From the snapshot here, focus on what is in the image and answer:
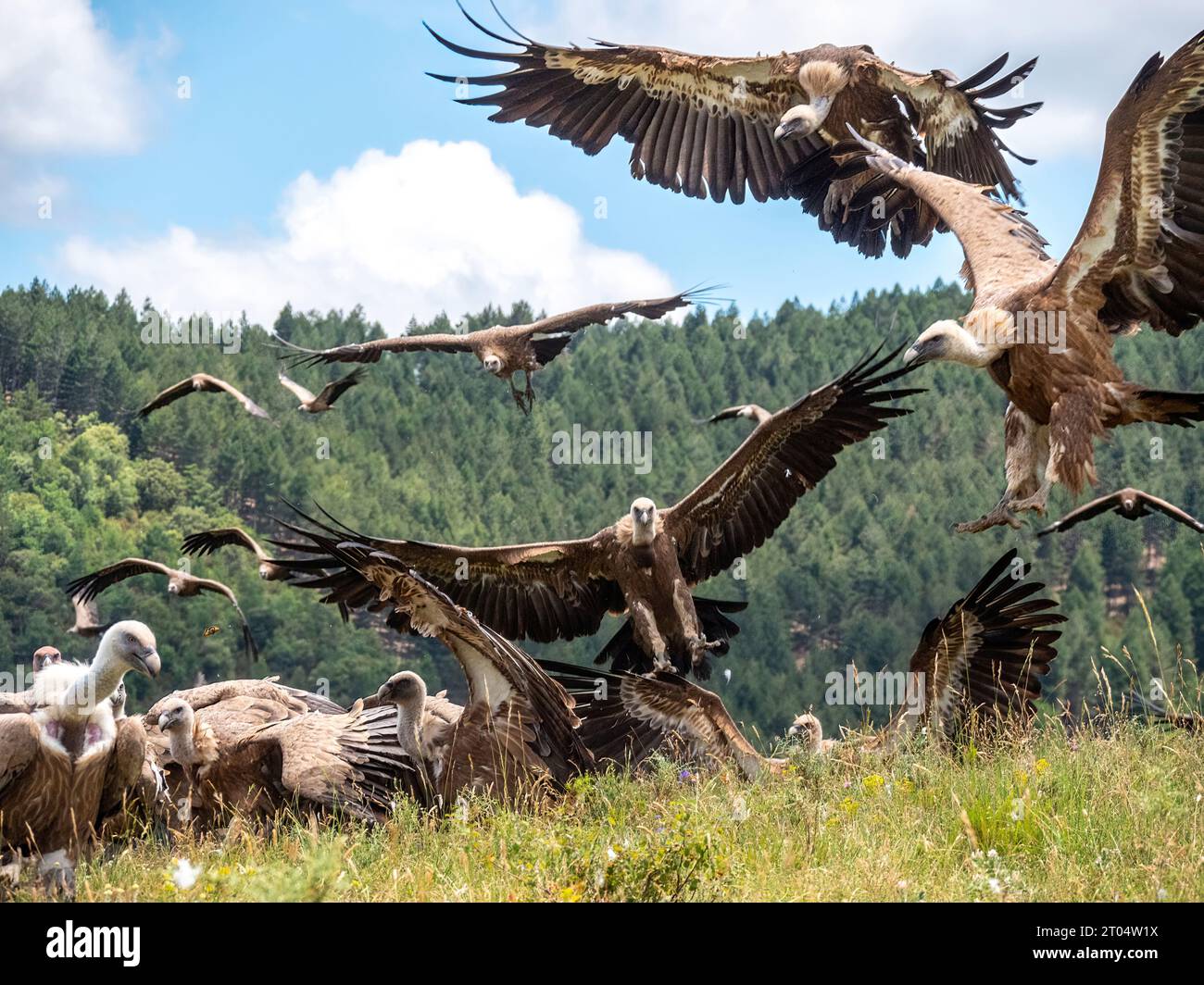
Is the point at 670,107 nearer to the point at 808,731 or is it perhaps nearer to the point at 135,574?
the point at 808,731

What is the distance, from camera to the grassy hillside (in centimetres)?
464

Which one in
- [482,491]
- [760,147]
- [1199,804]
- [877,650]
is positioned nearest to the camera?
[1199,804]

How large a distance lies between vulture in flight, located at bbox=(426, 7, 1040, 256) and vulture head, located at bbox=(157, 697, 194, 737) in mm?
4230

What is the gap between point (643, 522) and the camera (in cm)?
802

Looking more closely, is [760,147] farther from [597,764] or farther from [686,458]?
[686,458]

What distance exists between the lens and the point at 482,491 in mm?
81625

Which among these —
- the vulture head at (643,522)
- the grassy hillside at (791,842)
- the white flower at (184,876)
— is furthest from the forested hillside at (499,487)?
the white flower at (184,876)

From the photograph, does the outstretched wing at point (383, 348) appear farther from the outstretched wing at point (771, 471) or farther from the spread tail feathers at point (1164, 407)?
the spread tail feathers at point (1164, 407)

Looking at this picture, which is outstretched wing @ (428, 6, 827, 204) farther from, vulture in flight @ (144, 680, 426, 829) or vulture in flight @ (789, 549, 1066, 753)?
vulture in flight @ (144, 680, 426, 829)

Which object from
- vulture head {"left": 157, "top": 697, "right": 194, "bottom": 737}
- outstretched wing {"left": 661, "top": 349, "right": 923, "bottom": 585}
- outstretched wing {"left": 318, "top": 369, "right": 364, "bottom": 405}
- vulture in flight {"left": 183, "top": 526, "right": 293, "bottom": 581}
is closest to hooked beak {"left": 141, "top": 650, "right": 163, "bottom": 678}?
vulture head {"left": 157, "top": 697, "right": 194, "bottom": 737}

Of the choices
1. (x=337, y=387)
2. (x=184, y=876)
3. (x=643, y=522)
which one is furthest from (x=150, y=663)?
(x=337, y=387)

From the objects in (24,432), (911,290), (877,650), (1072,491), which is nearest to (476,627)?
(1072,491)

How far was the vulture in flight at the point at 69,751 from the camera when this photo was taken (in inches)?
191

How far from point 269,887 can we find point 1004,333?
4163mm
